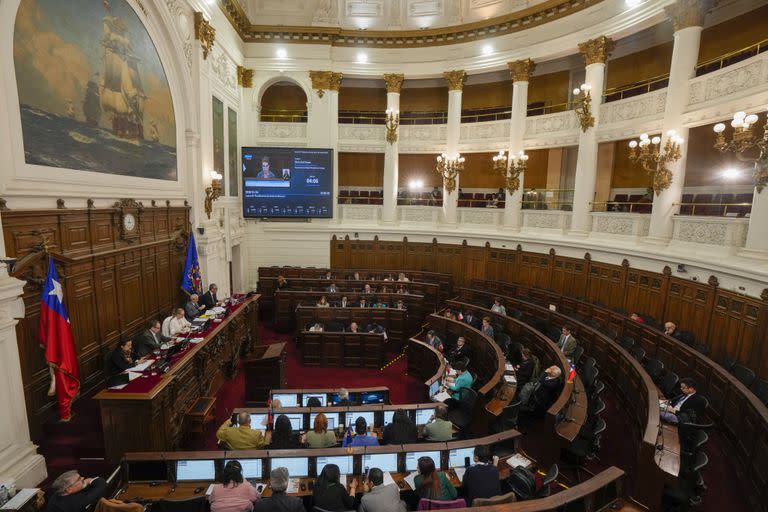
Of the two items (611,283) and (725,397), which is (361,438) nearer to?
(725,397)

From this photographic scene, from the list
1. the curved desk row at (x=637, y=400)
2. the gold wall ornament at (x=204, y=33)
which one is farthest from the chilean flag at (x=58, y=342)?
the gold wall ornament at (x=204, y=33)

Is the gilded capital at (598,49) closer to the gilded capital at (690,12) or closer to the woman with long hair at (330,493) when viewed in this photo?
the gilded capital at (690,12)

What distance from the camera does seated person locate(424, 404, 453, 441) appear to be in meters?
5.19

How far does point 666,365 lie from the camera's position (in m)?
7.63

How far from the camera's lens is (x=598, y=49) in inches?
448

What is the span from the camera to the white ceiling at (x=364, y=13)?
48.9 feet

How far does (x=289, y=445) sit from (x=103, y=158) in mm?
6106

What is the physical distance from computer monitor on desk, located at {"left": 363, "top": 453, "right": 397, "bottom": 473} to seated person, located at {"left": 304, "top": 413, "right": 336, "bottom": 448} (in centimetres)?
60

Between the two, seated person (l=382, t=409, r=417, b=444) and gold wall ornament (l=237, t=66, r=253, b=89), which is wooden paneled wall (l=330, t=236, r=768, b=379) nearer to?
seated person (l=382, t=409, r=417, b=444)

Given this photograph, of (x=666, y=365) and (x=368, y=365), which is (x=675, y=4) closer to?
(x=666, y=365)

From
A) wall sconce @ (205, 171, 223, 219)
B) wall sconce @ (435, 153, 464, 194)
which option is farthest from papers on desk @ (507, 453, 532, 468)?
wall sconce @ (435, 153, 464, 194)

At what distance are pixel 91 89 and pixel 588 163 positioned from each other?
12.3m

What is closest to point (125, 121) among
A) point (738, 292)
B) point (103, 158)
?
point (103, 158)

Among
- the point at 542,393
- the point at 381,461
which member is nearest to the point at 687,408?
the point at 542,393
